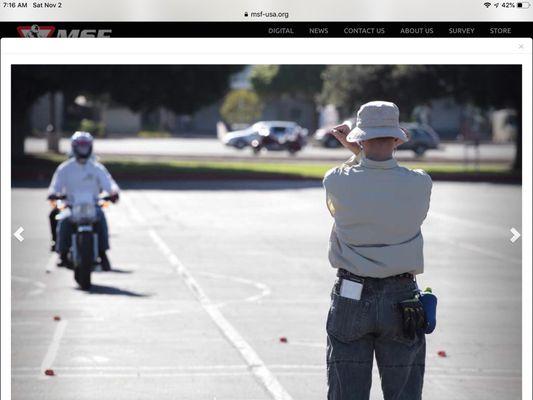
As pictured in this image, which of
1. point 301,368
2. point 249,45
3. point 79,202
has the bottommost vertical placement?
point 301,368

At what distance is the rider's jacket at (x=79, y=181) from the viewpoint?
1539 cm

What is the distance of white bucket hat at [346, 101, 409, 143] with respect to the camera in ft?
20.0

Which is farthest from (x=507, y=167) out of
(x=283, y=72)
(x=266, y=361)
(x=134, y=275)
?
(x=283, y=72)

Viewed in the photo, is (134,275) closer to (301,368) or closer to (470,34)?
(301,368)

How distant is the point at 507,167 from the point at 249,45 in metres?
44.5

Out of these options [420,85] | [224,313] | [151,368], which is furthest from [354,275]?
[420,85]

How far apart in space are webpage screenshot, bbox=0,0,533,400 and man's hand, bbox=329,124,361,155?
0.01 m

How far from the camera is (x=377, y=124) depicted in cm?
611

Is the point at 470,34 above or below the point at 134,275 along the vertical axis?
above

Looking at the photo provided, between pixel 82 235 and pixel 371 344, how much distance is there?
907 cm

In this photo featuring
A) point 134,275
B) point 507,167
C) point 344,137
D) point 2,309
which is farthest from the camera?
point 507,167

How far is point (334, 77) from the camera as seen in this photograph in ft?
177

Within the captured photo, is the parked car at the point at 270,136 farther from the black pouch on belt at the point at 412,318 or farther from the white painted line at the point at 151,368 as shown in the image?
the black pouch on belt at the point at 412,318

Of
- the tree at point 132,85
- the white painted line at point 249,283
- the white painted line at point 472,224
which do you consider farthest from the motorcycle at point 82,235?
the tree at point 132,85
